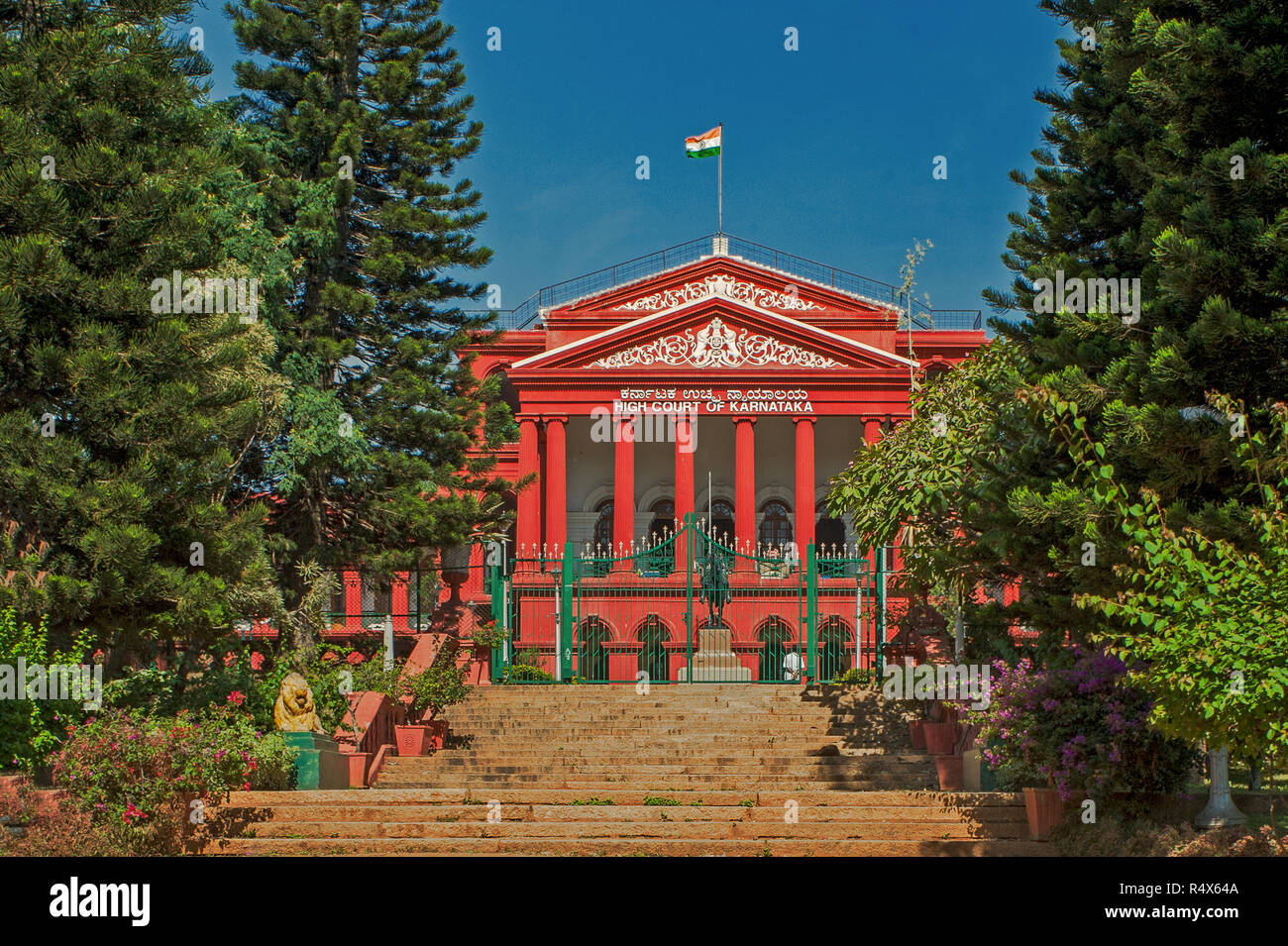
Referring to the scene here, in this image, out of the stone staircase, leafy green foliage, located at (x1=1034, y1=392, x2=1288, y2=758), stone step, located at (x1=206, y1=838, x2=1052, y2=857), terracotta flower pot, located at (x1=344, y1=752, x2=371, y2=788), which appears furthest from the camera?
terracotta flower pot, located at (x1=344, y1=752, x2=371, y2=788)

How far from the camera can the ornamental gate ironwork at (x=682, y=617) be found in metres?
19.9

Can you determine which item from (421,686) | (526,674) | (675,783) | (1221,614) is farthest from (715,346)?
(1221,614)

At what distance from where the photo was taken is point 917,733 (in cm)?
1464

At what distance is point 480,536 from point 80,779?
→ 11.1 meters

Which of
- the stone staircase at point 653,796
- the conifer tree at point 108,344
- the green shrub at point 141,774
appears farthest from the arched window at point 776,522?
the green shrub at point 141,774

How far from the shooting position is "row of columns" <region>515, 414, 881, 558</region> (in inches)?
1089

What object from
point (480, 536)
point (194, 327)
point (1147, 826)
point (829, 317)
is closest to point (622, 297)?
point (829, 317)

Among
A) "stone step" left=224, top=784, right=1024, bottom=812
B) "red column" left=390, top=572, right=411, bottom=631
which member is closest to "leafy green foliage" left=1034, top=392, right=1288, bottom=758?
"stone step" left=224, top=784, right=1024, bottom=812

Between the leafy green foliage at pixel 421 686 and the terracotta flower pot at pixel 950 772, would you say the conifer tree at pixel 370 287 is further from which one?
the terracotta flower pot at pixel 950 772

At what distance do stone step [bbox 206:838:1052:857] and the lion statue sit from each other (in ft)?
6.60

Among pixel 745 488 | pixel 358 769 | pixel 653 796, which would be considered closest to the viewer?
pixel 653 796

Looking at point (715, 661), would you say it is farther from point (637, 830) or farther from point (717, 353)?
point (717, 353)

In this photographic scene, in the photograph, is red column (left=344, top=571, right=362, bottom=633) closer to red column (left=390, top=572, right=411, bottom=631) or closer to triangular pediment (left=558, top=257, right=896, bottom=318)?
red column (left=390, top=572, right=411, bottom=631)

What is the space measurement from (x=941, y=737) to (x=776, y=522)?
17.9m
